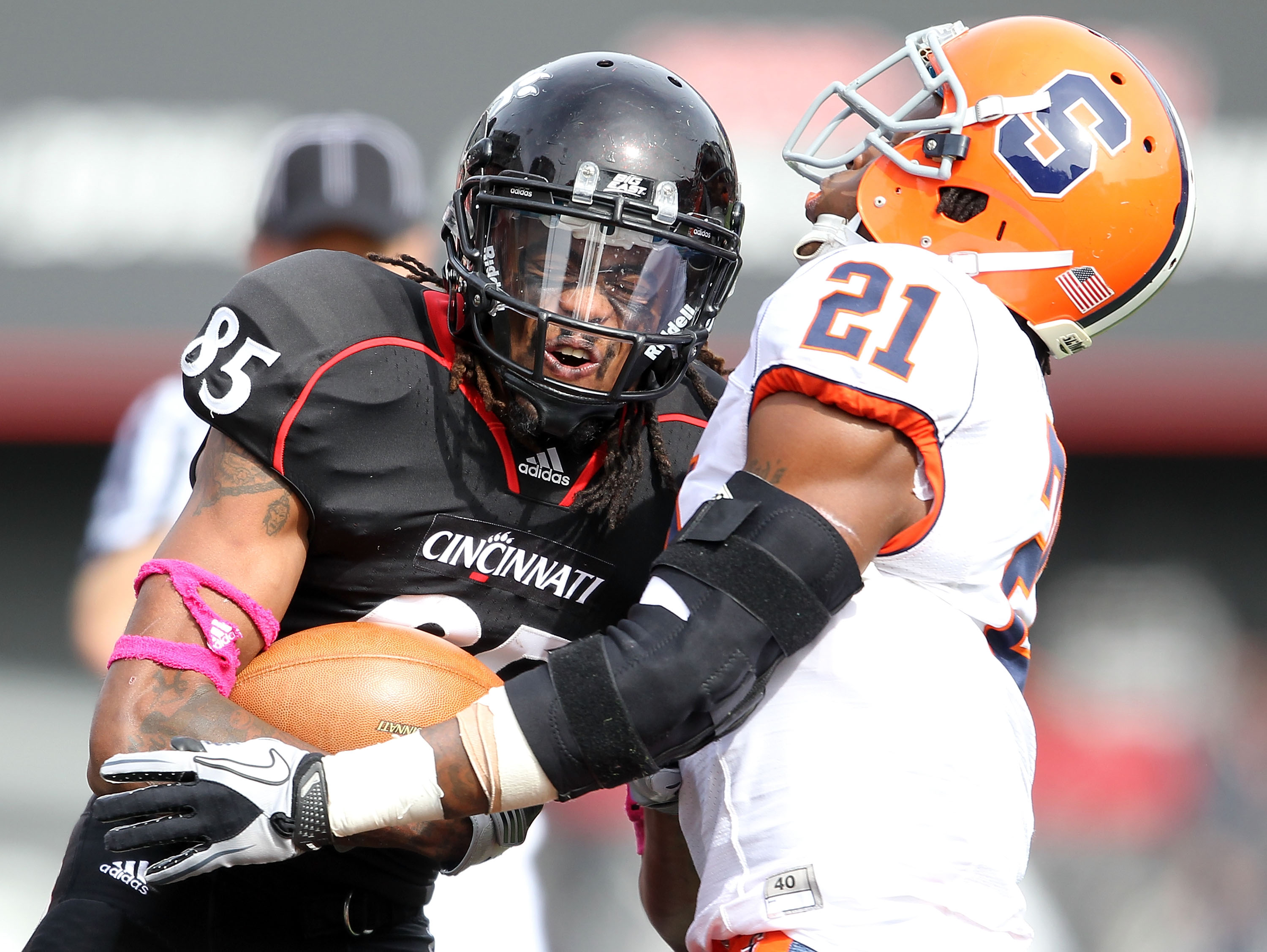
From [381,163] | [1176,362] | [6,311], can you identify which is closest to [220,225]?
[6,311]

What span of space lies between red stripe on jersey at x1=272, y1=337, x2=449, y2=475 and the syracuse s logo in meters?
1.09

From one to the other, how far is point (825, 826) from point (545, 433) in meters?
0.87

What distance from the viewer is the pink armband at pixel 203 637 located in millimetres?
2078

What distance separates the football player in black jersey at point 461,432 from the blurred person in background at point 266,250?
84 cm

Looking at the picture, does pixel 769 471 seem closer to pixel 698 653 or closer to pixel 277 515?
pixel 698 653

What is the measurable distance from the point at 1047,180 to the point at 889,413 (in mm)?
684

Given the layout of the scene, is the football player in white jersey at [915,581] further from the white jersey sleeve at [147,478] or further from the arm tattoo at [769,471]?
the white jersey sleeve at [147,478]

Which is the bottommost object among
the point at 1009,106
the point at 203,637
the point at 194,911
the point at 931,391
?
the point at 194,911

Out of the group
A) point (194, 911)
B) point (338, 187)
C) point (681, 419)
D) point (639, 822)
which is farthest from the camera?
point (338, 187)

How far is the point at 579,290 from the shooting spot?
2.37 metres

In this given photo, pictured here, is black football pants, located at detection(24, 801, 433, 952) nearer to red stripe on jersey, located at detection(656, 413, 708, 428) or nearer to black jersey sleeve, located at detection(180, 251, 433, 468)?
black jersey sleeve, located at detection(180, 251, 433, 468)

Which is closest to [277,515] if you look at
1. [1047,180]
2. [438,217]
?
[1047,180]

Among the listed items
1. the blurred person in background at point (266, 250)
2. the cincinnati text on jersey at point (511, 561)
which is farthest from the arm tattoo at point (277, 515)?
the blurred person in background at point (266, 250)

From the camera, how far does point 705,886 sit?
6.86 ft
